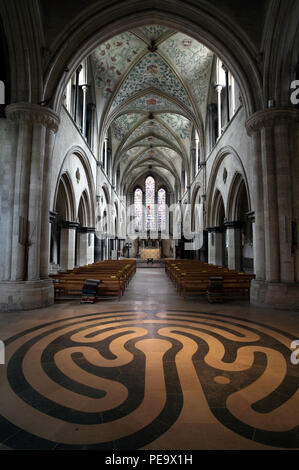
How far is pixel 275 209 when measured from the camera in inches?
311

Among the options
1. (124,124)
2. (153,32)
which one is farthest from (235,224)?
(124,124)

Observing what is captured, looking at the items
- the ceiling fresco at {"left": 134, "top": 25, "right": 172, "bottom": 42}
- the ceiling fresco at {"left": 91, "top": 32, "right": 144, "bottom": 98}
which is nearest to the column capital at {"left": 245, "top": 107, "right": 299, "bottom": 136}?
the ceiling fresco at {"left": 134, "top": 25, "right": 172, "bottom": 42}

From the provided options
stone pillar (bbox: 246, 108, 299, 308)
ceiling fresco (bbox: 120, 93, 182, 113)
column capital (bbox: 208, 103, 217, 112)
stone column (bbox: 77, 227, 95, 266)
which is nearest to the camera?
stone pillar (bbox: 246, 108, 299, 308)

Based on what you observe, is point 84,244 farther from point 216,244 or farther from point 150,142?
point 150,142

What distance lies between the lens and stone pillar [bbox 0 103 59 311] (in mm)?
7305

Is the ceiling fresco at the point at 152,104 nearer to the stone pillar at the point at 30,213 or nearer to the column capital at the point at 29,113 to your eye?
the column capital at the point at 29,113

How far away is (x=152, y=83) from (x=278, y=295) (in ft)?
54.4

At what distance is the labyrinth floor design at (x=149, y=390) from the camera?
2193 mm

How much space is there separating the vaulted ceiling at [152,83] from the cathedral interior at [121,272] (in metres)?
0.11

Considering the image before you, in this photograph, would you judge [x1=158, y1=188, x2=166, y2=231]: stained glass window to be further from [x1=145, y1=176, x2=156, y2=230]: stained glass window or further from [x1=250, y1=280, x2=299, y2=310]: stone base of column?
[x1=250, y1=280, x2=299, y2=310]: stone base of column

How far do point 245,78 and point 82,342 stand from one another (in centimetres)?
964

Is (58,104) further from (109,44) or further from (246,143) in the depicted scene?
(109,44)

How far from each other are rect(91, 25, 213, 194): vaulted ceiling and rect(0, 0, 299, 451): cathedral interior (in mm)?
108
